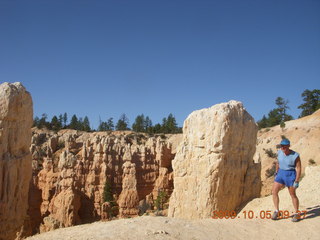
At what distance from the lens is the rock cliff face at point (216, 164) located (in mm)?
10297

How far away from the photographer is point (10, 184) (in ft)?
35.2

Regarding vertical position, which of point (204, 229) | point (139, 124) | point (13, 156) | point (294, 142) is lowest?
point (204, 229)

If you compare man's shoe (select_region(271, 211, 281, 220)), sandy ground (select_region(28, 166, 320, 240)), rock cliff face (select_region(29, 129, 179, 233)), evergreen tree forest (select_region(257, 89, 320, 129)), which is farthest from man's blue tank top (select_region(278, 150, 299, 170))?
evergreen tree forest (select_region(257, 89, 320, 129))

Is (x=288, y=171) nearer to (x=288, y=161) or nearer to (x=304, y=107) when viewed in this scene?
(x=288, y=161)

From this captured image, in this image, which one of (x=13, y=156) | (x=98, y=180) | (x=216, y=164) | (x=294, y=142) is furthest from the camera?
(x=294, y=142)

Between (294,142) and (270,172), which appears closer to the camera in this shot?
(270,172)

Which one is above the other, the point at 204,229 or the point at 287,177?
the point at 287,177

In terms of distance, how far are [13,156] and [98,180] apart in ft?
72.5

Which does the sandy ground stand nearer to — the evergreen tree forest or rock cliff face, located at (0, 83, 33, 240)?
rock cliff face, located at (0, 83, 33, 240)

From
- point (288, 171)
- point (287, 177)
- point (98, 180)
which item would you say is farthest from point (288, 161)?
point (98, 180)

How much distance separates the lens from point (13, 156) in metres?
10.8
